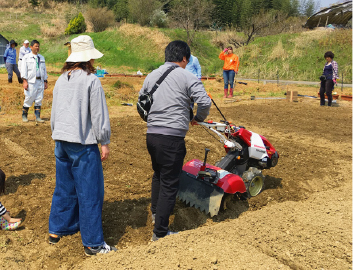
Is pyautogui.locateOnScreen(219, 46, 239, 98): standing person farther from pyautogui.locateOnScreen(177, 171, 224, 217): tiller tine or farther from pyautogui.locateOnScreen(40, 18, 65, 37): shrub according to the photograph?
pyautogui.locateOnScreen(40, 18, 65, 37): shrub

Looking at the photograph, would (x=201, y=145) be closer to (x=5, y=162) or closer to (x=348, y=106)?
(x=5, y=162)

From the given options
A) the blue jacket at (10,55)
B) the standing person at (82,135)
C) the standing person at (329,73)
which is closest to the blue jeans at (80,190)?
the standing person at (82,135)

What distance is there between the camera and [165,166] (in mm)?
3449

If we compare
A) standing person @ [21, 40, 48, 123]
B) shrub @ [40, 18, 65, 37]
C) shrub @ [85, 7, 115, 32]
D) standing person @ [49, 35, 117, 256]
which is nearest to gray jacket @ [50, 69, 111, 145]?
standing person @ [49, 35, 117, 256]

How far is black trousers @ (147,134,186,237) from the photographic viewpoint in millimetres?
3389

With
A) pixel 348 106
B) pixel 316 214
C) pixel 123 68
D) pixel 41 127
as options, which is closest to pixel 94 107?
pixel 316 214

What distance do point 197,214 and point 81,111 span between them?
2.09 m

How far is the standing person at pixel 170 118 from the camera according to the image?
339 centimetres

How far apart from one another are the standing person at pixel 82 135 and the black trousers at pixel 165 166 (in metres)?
0.49

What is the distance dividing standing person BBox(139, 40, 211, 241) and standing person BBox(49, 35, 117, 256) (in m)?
0.52

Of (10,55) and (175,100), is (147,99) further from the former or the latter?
(10,55)

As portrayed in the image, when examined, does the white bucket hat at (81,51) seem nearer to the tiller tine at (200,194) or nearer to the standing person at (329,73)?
the tiller tine at (200,194)

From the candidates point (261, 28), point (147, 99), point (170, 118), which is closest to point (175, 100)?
point (170, 118)

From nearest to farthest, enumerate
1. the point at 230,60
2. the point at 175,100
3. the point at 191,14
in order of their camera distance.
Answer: the point at 175,100 < the point at 230,60 < the point at 191,14
